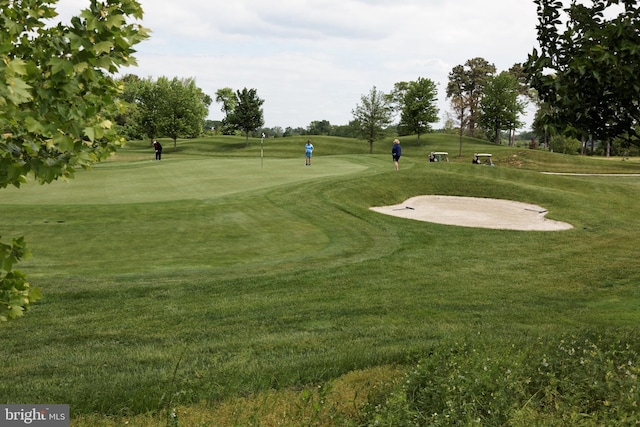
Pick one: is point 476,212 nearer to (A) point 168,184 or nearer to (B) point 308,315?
(A) point 168,184

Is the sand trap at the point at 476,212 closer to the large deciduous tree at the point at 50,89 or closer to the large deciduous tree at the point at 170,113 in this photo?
the large deciduous tree at the point at 50,89

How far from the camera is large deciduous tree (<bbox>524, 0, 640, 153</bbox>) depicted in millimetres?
6188

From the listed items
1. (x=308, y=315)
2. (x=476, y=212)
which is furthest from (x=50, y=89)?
(x=476, y=212)

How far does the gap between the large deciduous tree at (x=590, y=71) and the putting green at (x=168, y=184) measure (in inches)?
541

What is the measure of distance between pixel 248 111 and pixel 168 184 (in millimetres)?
59188

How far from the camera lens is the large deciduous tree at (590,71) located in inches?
244

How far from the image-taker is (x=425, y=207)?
71.1ft

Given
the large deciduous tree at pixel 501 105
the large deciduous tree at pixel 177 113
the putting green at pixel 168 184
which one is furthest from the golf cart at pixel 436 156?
the large deciduous tree at pixel 177 113

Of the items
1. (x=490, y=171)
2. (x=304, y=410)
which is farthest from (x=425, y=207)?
(x=304, y=410)

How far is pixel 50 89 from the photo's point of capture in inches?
142

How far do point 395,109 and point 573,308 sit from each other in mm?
77194

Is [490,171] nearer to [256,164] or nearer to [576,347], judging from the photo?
[256,164]

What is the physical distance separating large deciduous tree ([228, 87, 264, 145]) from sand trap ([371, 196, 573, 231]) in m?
60.0

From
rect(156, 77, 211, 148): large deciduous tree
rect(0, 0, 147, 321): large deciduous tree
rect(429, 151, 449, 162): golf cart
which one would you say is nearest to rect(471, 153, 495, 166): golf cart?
rect(429, 151, 449, 162): golf cart
